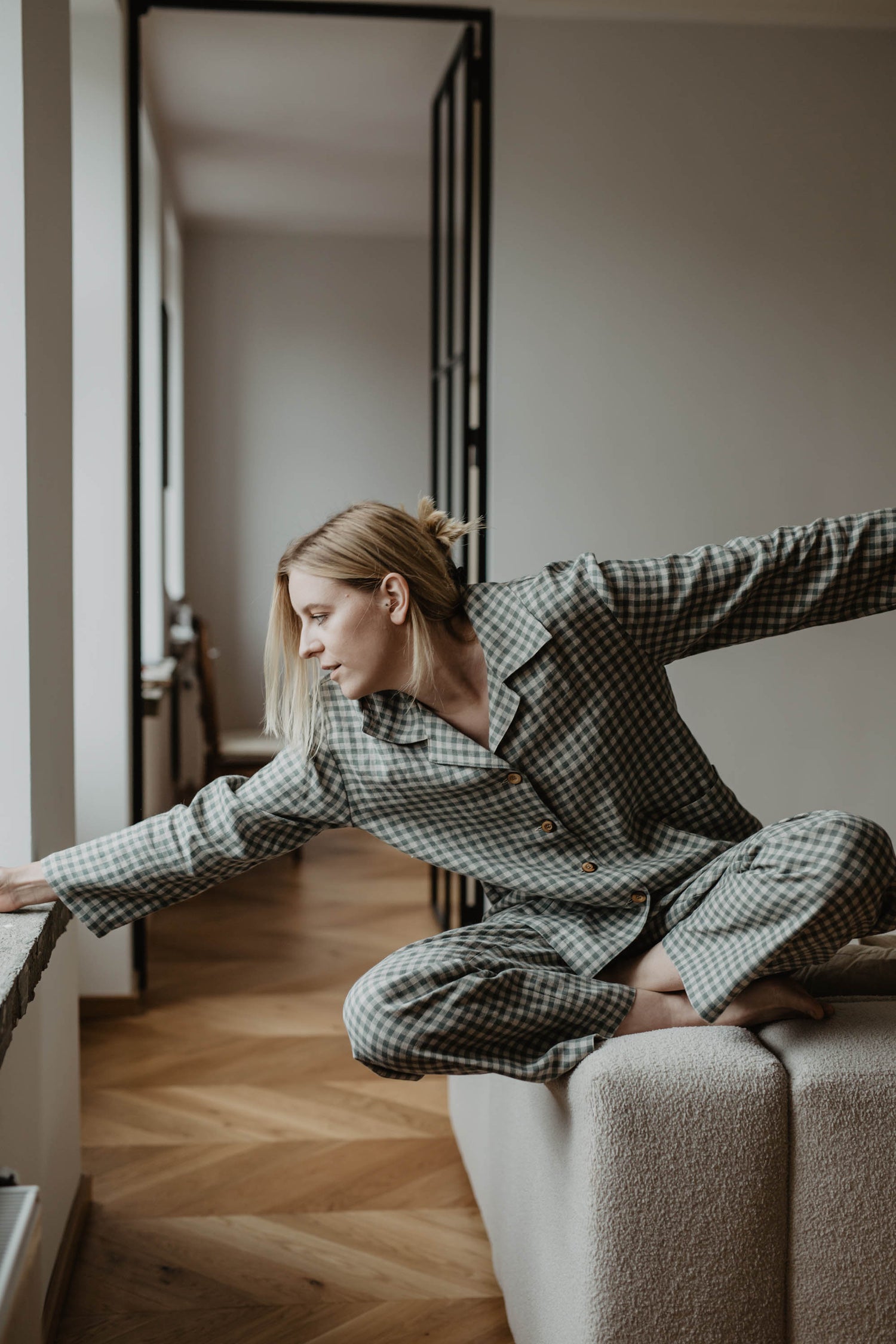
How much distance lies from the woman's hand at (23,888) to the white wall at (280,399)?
4.34 meters

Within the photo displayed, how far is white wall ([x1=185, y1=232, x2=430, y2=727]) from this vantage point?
585 centimetres

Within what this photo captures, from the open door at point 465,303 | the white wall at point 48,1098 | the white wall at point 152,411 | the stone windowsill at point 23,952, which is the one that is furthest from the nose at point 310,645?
the white wall at point 152,411

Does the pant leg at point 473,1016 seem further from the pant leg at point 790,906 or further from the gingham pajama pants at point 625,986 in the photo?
the pant leg at point 790,906

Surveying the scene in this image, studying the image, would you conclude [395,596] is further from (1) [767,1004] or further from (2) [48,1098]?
(2) [48,1098]

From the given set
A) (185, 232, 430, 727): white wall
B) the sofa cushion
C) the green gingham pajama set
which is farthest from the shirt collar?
(185, 232, 430, 727): white wall

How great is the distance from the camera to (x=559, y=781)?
59.3 inches

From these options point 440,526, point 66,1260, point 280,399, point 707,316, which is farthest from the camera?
point 280,399

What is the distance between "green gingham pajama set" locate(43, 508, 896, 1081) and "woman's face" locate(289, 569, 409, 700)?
0.06 meters

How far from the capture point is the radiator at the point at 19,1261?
0.82 m

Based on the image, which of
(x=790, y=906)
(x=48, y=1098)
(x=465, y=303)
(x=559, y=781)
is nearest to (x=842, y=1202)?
(x=790, y=906)

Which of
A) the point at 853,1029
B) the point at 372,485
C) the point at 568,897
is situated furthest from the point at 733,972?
the point at 372,485

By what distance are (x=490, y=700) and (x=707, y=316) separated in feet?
6.32

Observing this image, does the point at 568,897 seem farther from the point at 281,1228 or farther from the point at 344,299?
the point at 344,299

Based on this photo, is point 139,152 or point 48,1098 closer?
point 48,1098
